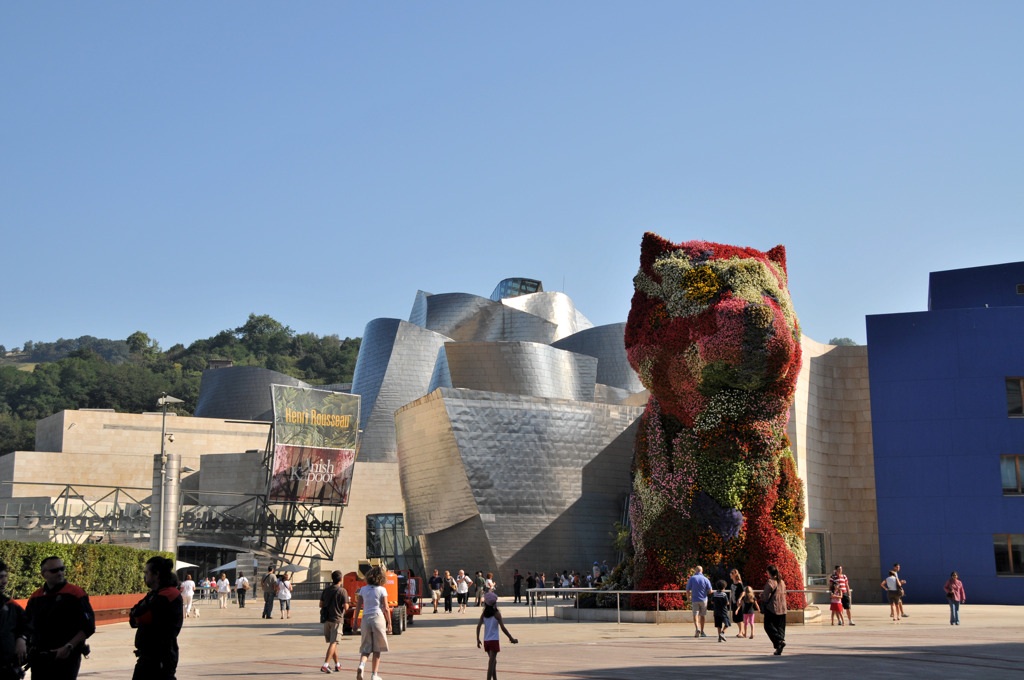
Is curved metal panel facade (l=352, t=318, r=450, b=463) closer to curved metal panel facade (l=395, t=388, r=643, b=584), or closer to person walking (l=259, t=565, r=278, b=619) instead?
curved metal panel facade (l=395, t=388, r=643, b=584)

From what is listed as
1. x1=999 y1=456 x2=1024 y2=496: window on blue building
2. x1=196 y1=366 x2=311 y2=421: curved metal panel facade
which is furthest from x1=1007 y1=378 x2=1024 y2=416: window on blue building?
x1=196 y1=366 x2=311 y2=421: curved metal panel facade

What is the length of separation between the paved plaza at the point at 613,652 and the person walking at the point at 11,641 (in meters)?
4.89

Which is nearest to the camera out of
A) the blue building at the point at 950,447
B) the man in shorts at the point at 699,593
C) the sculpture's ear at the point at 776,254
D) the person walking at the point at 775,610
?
the person walking at the point at 775,610

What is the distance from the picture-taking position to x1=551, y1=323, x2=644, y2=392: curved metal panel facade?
2864 inches

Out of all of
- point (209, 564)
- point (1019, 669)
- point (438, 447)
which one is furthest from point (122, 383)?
point (1019, 669)

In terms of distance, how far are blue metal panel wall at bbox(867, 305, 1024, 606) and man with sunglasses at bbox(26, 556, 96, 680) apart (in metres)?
32.2

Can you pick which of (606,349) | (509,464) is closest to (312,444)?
(509,464)

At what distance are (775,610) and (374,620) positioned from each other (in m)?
6.46

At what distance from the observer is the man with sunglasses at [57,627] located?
7.24m

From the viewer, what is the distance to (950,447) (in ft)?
113

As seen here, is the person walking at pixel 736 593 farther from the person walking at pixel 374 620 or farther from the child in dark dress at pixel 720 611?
the person walking at pixel 374 620

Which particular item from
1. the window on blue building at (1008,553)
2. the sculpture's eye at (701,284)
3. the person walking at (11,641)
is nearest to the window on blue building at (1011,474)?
the window on blue building at (1008,553)

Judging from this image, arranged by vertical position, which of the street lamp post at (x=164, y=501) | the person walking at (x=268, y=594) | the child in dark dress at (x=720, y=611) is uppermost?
the street lamp post at (x=164, y=501)

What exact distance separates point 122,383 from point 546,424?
90.1 m
